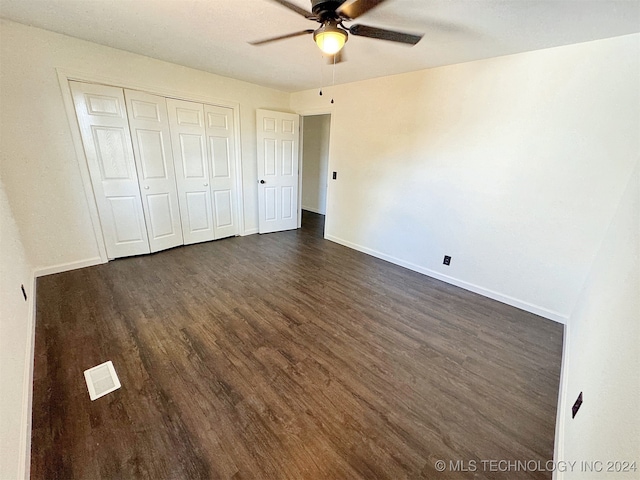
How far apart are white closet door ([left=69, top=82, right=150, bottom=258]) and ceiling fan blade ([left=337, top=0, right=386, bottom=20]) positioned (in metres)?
2.85

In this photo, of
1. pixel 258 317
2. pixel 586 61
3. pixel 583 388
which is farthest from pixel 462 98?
pixel 258 317

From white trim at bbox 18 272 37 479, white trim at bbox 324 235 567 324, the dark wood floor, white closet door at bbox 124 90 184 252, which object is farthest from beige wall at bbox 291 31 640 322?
white trim at bbox 18 272 37 479

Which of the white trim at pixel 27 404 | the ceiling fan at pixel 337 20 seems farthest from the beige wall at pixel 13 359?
the ceiling fan at pixel 337 20

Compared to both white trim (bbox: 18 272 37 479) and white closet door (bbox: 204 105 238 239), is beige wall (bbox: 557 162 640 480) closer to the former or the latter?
white trim (bbox: 18 272 37 479)

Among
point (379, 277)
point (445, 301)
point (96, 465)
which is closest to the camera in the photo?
point (96, 465)

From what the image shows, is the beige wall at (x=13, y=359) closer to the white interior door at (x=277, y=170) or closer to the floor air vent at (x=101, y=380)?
the floor air vent at (x=101, y=380)

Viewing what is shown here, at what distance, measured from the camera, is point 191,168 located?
379cm

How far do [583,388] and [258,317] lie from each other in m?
2.17

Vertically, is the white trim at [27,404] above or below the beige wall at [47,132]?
below

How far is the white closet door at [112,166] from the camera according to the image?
2859mm

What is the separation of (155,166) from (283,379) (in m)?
3.19

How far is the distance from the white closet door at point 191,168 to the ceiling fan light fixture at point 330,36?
8.73 ft

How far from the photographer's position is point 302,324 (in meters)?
2.31

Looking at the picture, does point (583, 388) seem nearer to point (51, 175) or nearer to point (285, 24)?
point (285, 24)
